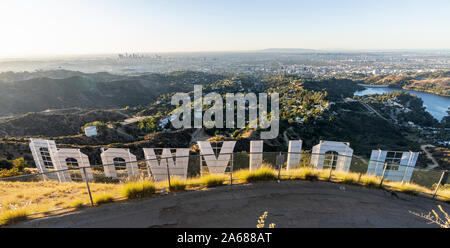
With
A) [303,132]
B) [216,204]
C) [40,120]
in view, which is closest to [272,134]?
[303,132]

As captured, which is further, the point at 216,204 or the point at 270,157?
the point at 270,157

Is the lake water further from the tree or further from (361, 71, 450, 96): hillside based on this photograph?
the tree

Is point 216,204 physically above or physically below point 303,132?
above

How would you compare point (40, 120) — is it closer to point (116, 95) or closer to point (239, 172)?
point (239, 172)

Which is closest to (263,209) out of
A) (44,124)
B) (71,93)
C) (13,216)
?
(13,216)

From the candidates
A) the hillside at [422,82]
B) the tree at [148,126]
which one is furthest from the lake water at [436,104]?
A: the tree at [148,126]

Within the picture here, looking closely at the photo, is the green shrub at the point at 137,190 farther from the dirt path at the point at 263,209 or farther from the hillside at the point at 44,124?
the hillside at the point at 44,124
